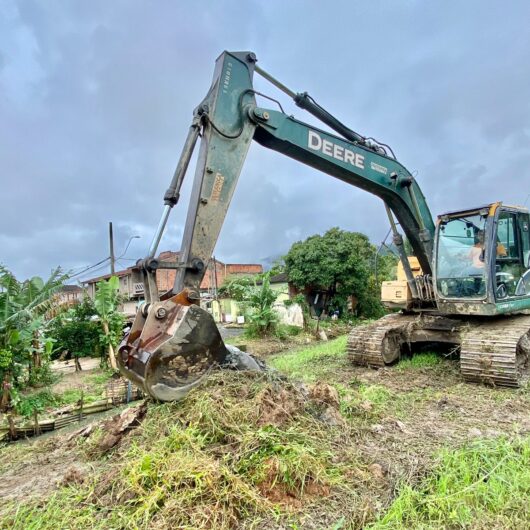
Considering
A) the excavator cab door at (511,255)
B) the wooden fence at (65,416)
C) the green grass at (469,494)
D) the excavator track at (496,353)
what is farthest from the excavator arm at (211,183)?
the wooden fence at (65,416)

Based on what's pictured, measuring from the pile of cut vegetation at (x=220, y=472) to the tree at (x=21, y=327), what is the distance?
3297 millimetres

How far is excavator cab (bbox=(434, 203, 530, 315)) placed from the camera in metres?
5.05

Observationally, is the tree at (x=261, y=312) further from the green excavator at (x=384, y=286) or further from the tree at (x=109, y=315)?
the green excavator at (x=384, y=286)

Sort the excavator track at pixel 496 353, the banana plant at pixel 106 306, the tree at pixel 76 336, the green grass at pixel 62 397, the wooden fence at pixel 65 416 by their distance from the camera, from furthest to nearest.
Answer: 1. the tree at pixel 76 336
2. the banana plant at pixel 106 306
3. the green grass at pixel 62 397
4. the wooden fence at pixel 65 416
5. the excavator track at pixel 496 353

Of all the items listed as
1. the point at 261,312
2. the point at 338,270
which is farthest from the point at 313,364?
the point at 338,270

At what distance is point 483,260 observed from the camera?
16.8 ft

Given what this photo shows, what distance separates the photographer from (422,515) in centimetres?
218

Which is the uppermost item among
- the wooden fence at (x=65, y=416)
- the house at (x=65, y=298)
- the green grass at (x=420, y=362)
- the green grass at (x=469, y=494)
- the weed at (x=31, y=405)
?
the house at (x=65, y=298)

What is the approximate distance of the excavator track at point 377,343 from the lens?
5918 millimetres

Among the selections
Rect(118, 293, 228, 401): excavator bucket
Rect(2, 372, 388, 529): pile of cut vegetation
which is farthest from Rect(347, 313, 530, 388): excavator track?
Rect(118, 293, 228, 401): excavator bucket

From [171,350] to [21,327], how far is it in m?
4.18

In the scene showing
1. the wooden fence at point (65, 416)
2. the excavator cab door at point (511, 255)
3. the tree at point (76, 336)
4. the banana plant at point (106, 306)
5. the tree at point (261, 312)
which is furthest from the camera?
the tree at point (261, 312)

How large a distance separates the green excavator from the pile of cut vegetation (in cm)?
35

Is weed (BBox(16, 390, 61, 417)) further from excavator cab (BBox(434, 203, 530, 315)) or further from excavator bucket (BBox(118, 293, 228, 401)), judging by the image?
excavator cab (BBox(434, 203, 530, 315))
